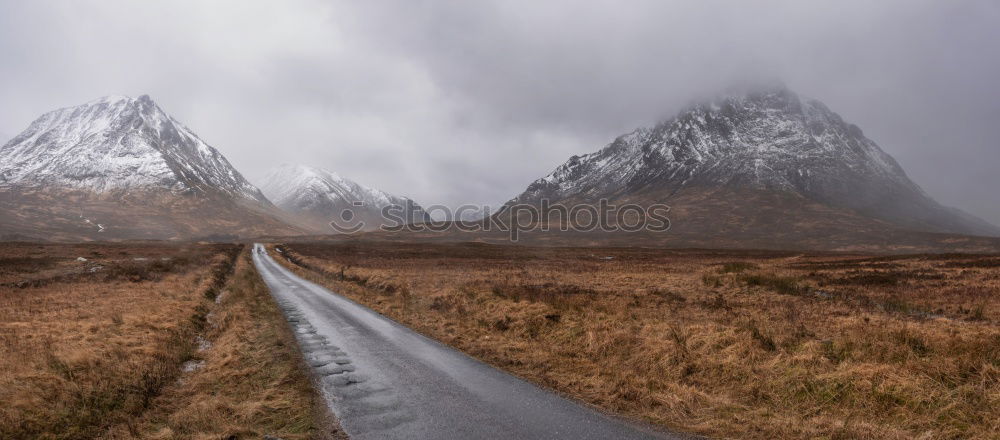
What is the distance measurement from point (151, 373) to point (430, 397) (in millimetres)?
6748

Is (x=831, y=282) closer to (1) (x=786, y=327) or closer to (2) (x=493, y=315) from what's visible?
(1) (x=786, y=327)

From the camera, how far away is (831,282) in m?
28.5

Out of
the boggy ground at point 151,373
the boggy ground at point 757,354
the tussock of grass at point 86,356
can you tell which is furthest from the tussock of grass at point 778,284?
the tussock of grass at point 86,356

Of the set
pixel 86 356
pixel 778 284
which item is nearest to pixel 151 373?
pixel 86 356

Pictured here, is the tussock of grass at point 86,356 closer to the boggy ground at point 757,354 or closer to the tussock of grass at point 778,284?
the boggy ground at point 757,354

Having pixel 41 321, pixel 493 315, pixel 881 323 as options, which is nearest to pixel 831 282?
pixel 881 323

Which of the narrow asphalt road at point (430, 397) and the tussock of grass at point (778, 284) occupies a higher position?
the tussock of grass at point (778, 284)

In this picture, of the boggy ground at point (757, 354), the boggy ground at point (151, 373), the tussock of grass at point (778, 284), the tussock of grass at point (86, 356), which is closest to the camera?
the boggy ground at point (757, 354)

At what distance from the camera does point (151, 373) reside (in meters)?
10.5

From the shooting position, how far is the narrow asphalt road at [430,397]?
7.54 meters

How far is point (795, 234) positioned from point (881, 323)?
18246cm

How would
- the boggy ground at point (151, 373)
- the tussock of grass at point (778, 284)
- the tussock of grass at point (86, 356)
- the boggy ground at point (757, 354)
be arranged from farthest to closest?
the tussock of grass at point (778, 284) → the tussock of grass at point (86, 356) → the boggy ground at point (151, 373) → the boggy ground at point (757, 354)

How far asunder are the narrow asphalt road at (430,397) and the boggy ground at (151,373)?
741 millimetres

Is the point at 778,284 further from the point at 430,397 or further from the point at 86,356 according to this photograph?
the point at 86,356
